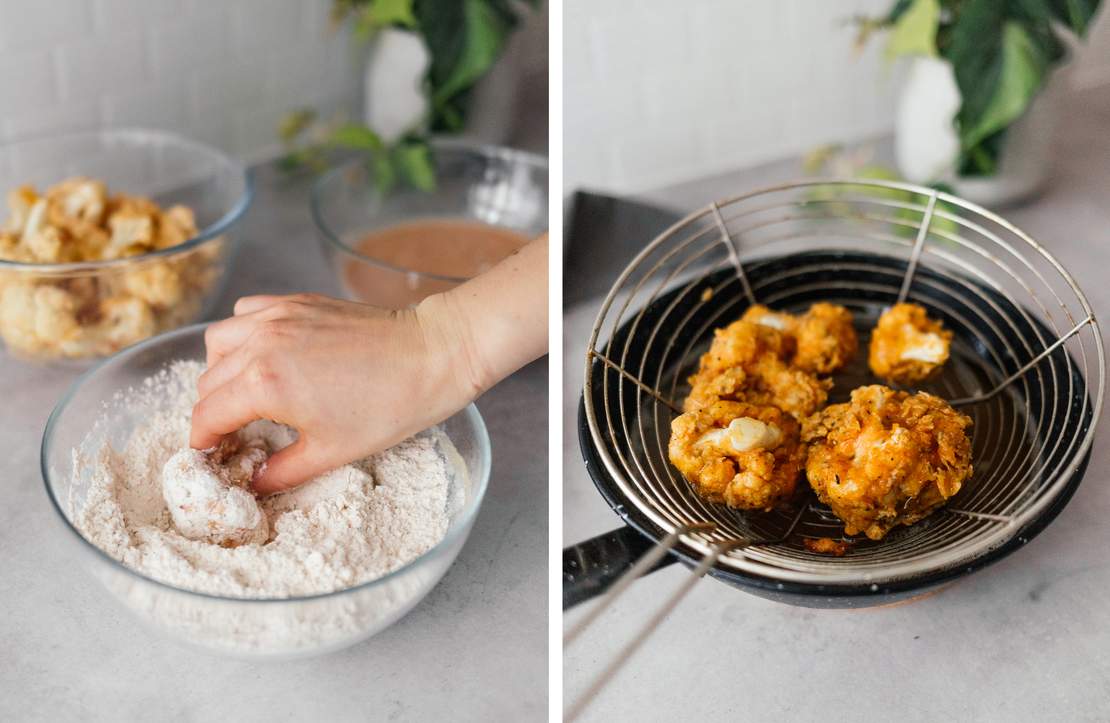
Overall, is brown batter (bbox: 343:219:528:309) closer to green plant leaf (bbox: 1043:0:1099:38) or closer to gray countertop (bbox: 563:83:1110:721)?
gray countertop (bbox: 563:83:1110:721)

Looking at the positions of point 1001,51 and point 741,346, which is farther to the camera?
point 1001,51

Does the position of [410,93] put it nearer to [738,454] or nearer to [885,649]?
[738,454]

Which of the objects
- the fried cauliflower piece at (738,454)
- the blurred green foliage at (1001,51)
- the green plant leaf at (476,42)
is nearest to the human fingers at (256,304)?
the fried cauliflower piece at (738,454)

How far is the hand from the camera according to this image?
0.69 metres

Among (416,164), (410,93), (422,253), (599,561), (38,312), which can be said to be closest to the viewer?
(599,561)

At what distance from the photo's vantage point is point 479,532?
2.59 ft

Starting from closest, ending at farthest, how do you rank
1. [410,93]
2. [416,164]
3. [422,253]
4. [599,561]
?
1. [599,561]
2. [422,253]
3. [416,164]
4. [410,93]

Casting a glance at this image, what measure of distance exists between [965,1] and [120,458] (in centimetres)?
90

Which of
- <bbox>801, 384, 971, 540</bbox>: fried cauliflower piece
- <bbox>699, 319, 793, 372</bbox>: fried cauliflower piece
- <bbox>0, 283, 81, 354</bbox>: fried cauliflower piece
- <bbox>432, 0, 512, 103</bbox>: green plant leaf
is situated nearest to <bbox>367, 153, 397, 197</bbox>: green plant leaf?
<bbox>432, 0, 512, 103</bbox>: green plant leaf

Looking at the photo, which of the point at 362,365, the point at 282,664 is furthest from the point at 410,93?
the point at 282,664

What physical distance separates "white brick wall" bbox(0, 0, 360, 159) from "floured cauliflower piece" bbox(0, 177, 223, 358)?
6.9 inches

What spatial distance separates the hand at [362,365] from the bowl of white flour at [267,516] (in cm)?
3

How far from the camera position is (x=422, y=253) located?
1.03 m

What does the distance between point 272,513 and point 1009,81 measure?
0.81 meters
